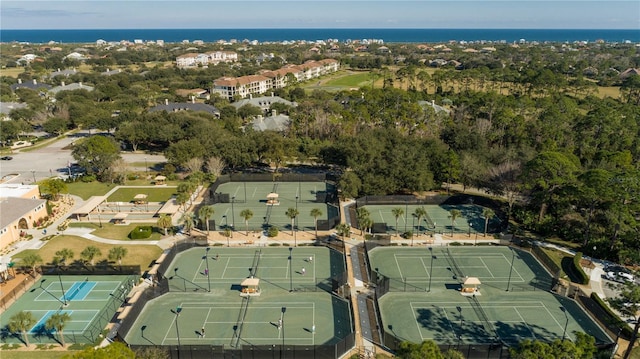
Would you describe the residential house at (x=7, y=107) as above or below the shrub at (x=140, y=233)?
above

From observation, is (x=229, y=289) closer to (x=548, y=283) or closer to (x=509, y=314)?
(x=509, y=314)

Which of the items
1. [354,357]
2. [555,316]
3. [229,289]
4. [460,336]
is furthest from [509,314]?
[229,289]

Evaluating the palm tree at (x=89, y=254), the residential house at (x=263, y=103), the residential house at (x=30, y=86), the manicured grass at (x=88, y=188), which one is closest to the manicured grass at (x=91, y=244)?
the palm tree at (x=89, y=254)

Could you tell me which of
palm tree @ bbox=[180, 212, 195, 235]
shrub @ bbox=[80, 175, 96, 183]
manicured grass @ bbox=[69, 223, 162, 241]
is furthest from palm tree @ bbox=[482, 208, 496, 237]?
shrub @ bbox=[80, 175, 96, 183]

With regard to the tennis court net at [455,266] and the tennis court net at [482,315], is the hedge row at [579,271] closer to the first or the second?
the tennis court net at [455,266]

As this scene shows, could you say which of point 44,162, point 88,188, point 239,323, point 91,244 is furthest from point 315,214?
point 44,162

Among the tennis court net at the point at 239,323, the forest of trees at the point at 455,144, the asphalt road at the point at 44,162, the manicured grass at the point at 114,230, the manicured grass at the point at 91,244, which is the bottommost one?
the tennis court net at the point at 239,323
